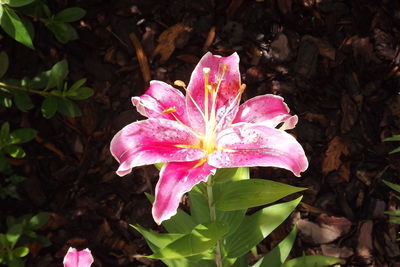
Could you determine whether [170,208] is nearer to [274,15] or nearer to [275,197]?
[275,197]

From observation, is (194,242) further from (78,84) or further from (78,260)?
(78,84)

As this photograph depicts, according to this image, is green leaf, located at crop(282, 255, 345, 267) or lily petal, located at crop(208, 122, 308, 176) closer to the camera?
lily petal, located at crop(208, 122, 308, 176)

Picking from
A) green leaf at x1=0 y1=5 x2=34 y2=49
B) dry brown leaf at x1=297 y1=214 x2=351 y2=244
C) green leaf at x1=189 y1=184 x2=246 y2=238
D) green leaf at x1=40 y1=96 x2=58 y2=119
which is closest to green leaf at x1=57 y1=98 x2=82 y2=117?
green leaf at x1=40 y1=96 x2=58 y2=119

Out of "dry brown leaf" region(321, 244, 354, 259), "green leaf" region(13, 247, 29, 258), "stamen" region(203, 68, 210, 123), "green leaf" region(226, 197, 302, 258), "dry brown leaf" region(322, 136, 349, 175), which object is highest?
"stamen" region(203, 68, 210, 123)

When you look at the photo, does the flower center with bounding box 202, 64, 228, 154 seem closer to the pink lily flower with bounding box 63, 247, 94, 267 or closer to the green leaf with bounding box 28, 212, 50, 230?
the pink lily flower with bounding box 63, 247, 94, 267

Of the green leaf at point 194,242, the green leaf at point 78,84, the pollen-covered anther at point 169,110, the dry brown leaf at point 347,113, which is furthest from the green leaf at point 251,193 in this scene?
the dry brown leaf at point 347,113

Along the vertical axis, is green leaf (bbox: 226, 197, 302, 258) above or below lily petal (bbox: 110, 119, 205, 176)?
below
